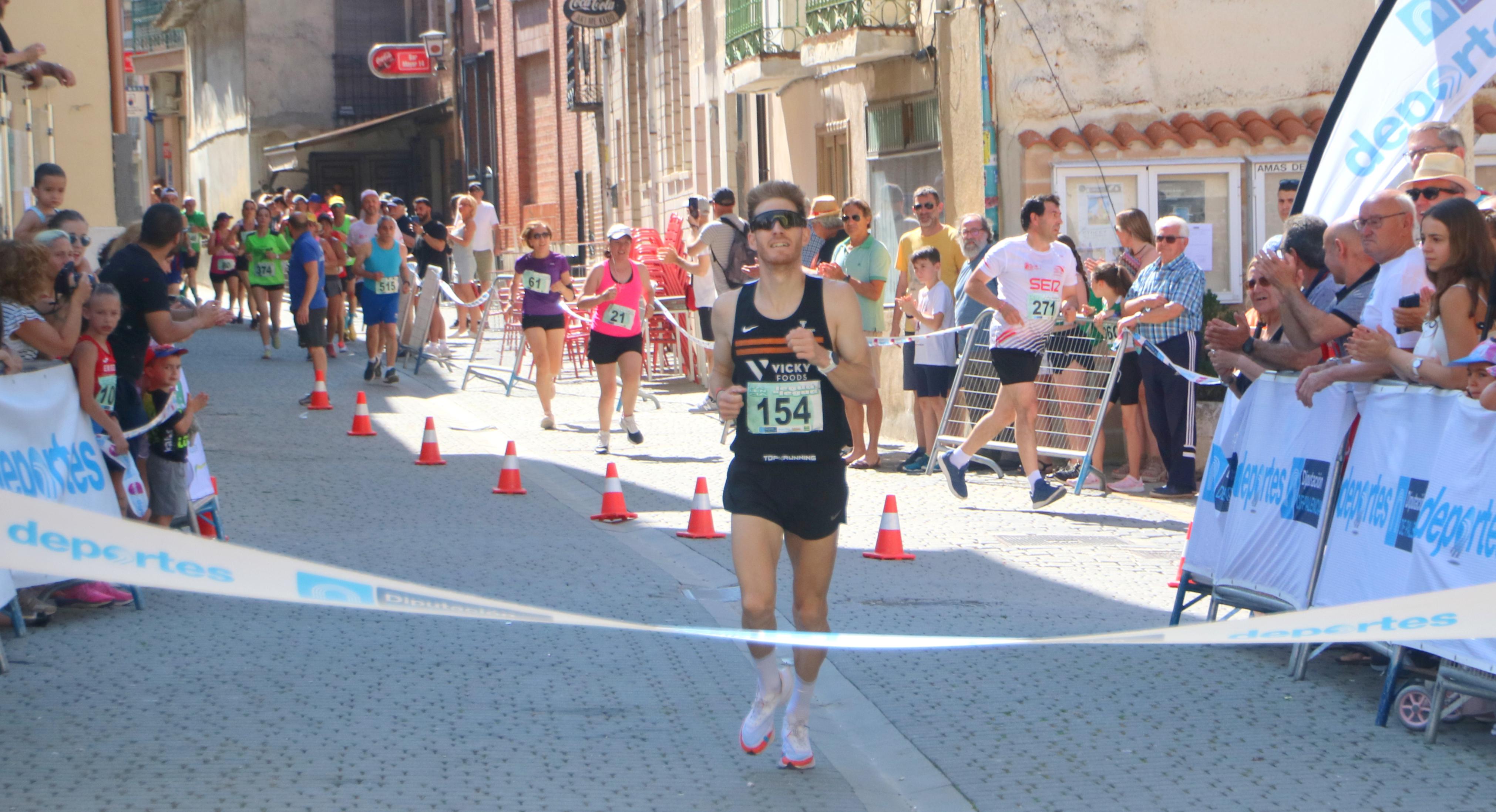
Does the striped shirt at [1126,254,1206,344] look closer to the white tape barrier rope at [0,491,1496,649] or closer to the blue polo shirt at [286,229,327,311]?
the white tape barrier rope at [0,491,1496,649]

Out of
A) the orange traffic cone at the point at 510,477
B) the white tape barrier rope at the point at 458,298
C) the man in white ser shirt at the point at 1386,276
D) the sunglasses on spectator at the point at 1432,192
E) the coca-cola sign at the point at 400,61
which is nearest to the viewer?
the man in white ser shirt at the point at 1386,276

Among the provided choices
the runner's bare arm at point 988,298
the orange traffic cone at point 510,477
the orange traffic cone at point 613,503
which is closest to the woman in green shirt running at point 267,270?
the orange traffic cone at point 510,477

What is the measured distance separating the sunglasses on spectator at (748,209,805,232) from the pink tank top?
7961mm

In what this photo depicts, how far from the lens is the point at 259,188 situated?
45.5 m

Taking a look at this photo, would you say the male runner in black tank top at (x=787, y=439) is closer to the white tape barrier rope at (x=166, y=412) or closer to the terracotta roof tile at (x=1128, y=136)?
the white tape barrier rope at (x=166, y=412)

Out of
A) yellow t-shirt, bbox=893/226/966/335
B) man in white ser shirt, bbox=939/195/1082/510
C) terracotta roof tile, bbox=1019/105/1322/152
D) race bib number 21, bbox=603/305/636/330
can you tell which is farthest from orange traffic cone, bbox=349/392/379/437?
terracotta roof tile, bbox=1019/105/1322/152

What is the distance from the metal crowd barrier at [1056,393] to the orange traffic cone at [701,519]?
2388mm

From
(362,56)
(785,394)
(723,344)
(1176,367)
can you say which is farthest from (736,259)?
(362,56)

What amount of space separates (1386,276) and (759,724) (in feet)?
10.4

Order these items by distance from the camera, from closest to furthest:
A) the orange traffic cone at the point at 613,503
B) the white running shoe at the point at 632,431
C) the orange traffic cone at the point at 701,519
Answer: the orange traffic cone at the point at 701,519
the orange traffic cone at the point at 613,503
the white running shoe at the point at 632,431

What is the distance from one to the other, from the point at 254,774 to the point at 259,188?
42.9 metres

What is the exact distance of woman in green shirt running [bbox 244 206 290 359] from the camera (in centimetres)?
2155

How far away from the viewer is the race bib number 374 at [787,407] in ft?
17.2

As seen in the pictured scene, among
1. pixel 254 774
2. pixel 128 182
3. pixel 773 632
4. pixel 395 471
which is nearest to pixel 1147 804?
pixel 773 632
